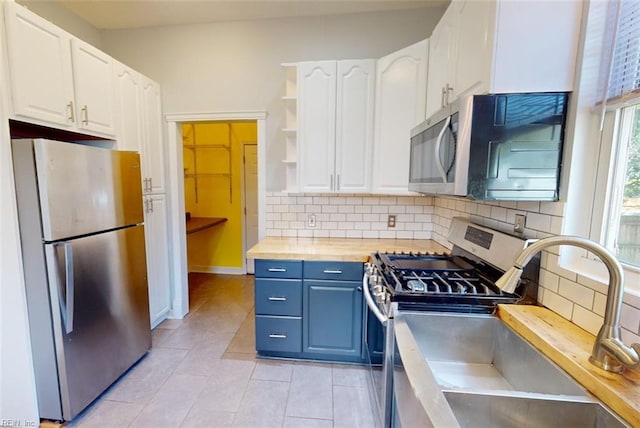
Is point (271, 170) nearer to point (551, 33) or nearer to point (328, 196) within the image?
point (328, 196)

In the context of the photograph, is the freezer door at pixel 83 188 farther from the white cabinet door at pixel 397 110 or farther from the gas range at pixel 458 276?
the white cabinet door at pixel 397 110

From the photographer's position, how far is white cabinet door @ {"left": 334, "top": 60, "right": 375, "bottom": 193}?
2.26 metres

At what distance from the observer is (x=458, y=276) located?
1.56 meters

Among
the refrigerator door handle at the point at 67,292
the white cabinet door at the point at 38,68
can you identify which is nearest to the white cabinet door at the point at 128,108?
the white cabinet door at the point at 38,68

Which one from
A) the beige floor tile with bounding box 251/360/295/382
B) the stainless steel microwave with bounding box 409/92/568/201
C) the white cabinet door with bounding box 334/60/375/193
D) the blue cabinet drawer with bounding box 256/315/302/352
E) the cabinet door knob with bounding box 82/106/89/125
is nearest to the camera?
the stainless steel microwave with bounding box 409/92/568/201

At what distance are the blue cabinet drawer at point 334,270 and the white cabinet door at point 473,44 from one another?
49.5 inches

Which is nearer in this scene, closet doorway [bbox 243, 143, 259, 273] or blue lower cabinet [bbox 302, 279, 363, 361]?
blue lower cabinet [bbox 302, 279, 363, 361]

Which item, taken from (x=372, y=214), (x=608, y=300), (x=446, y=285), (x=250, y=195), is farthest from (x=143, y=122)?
(x=608, y=300)

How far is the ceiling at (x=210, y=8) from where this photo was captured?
229cm

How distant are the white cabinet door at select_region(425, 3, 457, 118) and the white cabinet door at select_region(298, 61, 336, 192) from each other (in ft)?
2.36

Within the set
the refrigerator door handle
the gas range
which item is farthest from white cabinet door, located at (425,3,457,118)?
the refrigerator door handle

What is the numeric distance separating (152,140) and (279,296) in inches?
70.9

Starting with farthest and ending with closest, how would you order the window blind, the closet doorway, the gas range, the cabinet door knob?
the closet doorway → the cabinet door knob → the gas range → the window blind

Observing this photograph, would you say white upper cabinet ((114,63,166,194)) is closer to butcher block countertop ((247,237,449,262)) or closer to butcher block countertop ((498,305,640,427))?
butcher block countertop ((247,237,449,262))
